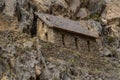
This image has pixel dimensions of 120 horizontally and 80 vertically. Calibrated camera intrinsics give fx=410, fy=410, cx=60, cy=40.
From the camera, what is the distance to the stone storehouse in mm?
50062

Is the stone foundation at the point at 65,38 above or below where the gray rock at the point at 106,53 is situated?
above

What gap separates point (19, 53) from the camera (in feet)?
126

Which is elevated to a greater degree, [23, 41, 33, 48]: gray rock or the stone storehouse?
[23, 41, 33, 48]: gray rock

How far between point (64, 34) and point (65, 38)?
52cm

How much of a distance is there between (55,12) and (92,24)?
20.3ft

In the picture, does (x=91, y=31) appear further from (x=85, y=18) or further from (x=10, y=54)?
(x=10, y=54)

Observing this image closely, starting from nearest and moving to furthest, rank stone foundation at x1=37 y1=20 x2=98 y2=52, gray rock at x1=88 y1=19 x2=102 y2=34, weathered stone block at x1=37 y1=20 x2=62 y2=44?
weathered stone block at x1=37 y1=20 x2=62 y2=44, stone foundation at x1=37 y1=20 x2=98 y2=52, gray rock at x1=88 y1=19 x2=102 y2=34

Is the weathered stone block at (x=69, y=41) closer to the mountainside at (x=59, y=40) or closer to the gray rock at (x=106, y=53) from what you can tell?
the mountainside at (x=59, y=40)

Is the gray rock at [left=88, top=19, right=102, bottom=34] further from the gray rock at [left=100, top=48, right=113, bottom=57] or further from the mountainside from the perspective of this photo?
the gray rock at [left=100, top=48, right=113, bottom=57]

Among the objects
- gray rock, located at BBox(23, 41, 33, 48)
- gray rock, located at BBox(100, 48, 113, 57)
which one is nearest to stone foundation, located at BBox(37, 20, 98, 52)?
gray rock, located at BBox(100, 48, 113, 57)

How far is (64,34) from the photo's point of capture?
5097 centimetres

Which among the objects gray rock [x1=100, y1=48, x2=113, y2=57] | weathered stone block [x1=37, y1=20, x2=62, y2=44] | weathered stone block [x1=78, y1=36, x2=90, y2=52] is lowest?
gray rock [x1=100, y1=48, x2=113, y2=57]

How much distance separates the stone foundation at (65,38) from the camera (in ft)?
163

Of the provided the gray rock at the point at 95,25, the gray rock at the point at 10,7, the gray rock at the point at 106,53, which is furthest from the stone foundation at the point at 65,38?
the gray rock at the point at 95,25
